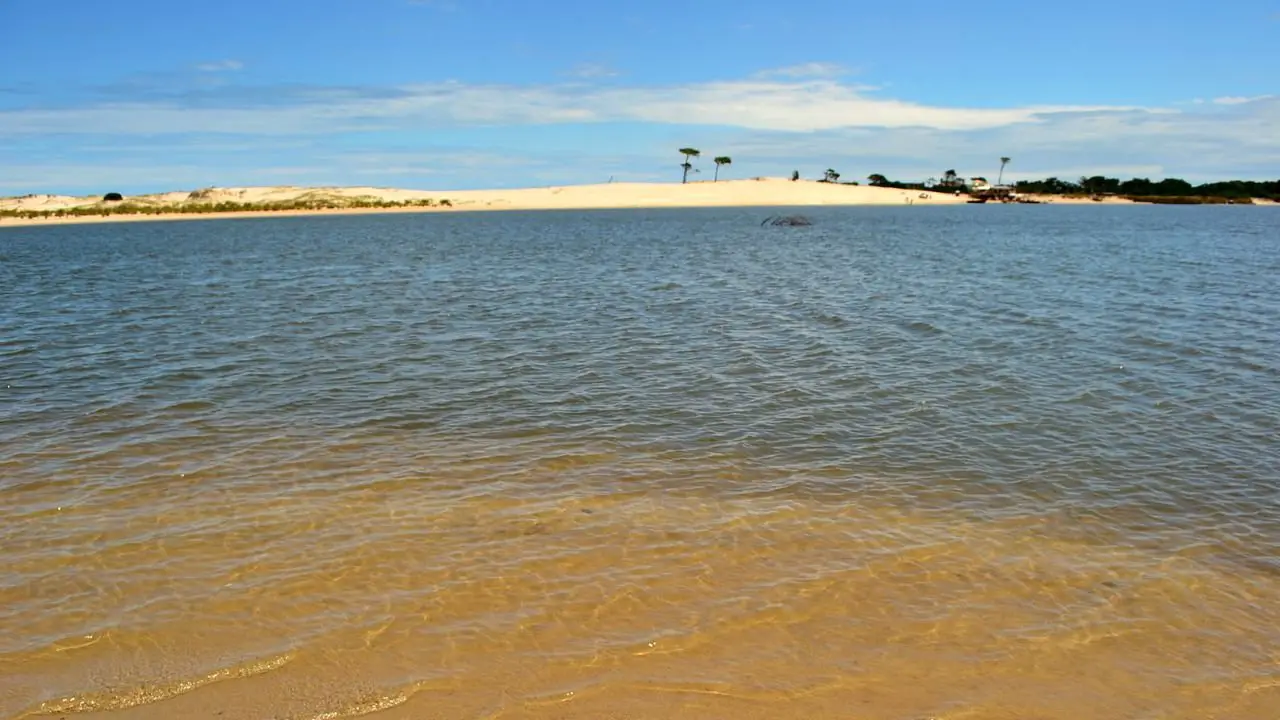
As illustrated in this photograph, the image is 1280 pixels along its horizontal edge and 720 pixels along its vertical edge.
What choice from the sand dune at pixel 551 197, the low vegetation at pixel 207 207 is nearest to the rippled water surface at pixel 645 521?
the low vegetation at pixel 207 207

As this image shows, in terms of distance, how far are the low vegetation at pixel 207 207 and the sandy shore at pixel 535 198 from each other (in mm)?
351

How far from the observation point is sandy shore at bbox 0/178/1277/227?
5064 inches

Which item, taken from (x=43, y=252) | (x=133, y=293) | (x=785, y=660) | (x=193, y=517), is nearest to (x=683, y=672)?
(x=785, y=660)

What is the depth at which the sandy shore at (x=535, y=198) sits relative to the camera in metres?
129

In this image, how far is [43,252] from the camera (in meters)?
52.6

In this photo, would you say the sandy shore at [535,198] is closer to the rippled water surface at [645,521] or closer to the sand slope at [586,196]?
the sand slope at [586,196]

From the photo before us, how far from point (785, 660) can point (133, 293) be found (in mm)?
29018

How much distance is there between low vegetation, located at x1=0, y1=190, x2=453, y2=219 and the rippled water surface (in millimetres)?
118296

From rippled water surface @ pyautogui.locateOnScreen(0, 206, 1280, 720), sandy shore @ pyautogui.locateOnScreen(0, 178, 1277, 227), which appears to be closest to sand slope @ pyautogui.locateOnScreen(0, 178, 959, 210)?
sandy shore @ pyautogui.locateOnScreen(0, 178, 1277, 227)

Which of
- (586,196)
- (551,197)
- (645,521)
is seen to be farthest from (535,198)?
(645,521)

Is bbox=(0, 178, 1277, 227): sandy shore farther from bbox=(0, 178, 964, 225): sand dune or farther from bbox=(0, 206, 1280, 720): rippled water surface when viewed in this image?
bbox=(0, 206, 1280, 720): rippled water surface

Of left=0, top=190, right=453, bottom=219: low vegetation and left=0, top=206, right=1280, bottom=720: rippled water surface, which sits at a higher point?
left=0, top=190, right=453, bottom=219: low vegetation

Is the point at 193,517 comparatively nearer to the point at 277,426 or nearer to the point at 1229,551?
the point at 277,426

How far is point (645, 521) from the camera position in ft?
26.9
